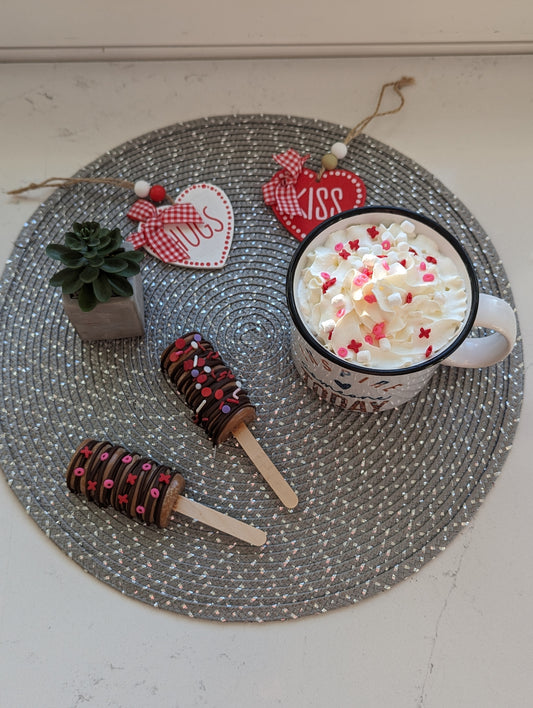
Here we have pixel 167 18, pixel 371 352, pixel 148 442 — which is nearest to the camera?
pixel 371 352

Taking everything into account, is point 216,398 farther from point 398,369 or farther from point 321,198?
point 321,198

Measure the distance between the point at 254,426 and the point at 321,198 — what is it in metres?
0.33

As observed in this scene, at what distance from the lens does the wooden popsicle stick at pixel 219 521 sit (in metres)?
0.76

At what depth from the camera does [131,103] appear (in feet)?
3.17

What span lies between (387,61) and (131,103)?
1.25 feet

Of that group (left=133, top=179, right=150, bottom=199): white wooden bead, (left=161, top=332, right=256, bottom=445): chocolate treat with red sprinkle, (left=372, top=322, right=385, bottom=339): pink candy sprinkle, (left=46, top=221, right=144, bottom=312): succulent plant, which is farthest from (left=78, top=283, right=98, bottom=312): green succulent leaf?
(left=372, top=322, right=385, bottom=339): pink candy sprinkle

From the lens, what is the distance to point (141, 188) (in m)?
0.90

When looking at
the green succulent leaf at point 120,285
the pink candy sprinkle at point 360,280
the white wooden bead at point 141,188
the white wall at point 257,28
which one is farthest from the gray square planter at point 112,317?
the white wall at point 257,28

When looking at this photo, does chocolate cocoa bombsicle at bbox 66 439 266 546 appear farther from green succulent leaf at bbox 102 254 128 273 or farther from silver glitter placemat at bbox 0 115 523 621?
green succulent leaf at bbox 102 254 128 273

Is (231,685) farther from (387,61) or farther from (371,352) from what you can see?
(387,61)

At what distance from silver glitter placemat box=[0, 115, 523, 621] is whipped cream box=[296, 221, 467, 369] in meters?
0.16

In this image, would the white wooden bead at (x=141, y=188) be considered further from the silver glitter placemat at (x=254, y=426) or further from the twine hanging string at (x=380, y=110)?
the twine hanging string at (x=380, y=110)

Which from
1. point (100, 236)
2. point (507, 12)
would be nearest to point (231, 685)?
point (100, 236)

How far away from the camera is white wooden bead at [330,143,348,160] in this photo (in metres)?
0.92
